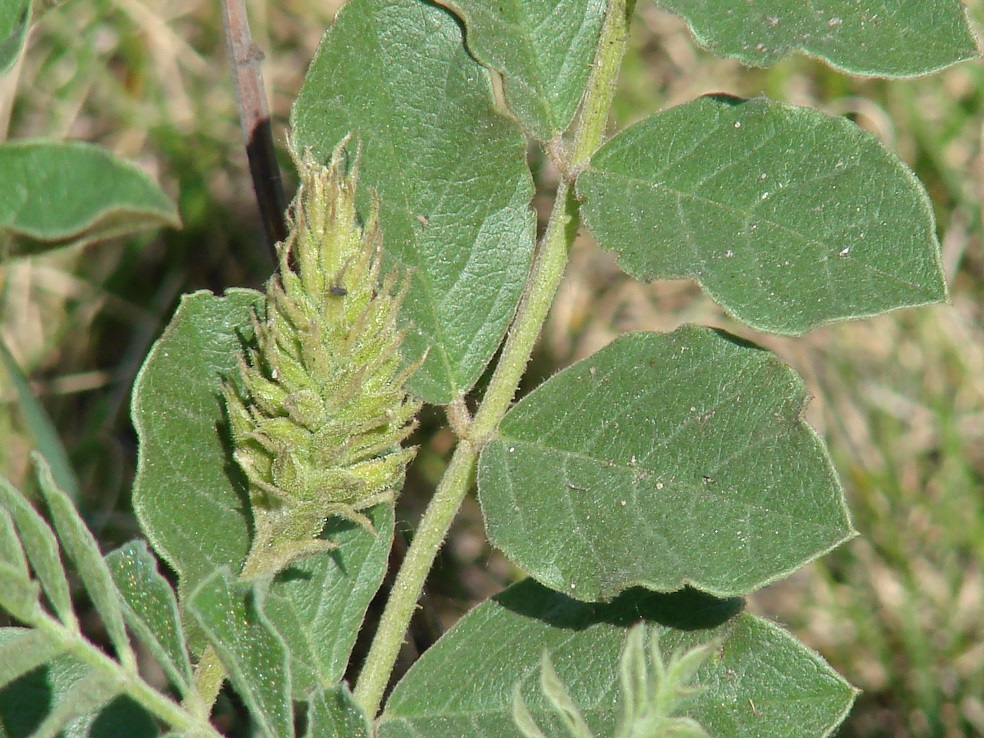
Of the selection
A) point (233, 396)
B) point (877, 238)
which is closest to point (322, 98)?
point (233, 396)

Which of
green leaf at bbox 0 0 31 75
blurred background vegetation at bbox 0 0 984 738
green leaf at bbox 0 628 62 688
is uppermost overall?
green leaf at bbox 0 0 31 75

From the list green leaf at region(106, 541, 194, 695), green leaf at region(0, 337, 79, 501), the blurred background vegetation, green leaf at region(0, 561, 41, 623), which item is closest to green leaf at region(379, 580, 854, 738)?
green leaf at region(106, 541, 194, 695)

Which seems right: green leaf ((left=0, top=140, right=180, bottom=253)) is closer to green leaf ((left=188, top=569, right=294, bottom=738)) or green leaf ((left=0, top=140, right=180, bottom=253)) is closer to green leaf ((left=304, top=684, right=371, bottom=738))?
green leaf ((left=188, top=569, right=294, bottom=738))

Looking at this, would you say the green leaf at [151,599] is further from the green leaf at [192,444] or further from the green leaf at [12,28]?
the green leaf at [12,28]

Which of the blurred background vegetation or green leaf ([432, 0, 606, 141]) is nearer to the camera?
green leaf ([432, 0, 606, 141])

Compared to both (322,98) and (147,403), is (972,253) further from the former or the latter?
(147,403)

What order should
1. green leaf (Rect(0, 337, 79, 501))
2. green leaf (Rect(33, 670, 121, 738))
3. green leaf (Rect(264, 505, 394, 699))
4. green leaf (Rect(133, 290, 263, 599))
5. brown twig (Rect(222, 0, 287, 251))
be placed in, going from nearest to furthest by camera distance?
green leaf (Rect(33, 670, 121, 738)), green leaf (Rect(133, 290, 263, 599)), green leaf (Rect(264, 505, 394, 699)), brown twig (Rect(222, 0, 287, 251)), green leaf (Rect(0, 337, 79, 501))

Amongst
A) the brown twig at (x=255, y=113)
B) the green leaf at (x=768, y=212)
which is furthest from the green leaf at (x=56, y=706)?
the green leaf at (x=768, y=212)

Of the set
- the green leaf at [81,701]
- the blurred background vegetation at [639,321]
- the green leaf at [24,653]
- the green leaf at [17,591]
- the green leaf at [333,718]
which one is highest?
the green leaf at [17,591]
